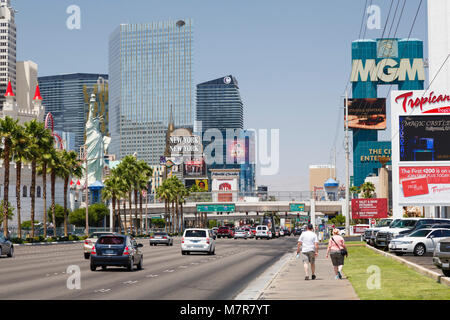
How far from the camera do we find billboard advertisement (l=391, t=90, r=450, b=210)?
66000 millimetres

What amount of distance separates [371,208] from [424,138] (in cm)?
1810

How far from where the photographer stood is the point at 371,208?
83.0m

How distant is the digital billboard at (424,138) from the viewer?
6600 cm

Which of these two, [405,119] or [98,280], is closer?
[98,280]

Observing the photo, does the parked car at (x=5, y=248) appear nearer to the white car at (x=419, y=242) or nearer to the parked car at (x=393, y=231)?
the white car at (x=419, y=242)

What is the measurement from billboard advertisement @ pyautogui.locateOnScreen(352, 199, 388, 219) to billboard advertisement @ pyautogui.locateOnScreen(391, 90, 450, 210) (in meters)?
13.5

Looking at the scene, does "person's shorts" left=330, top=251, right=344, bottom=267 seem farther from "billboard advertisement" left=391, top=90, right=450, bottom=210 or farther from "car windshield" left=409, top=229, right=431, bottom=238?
"billboard advertisement" left=391, top=90, right=450, bottom=210

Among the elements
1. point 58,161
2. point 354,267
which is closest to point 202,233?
point 354,267

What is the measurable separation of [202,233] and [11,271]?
63.7ft

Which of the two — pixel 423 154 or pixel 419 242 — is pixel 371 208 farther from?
pixel 419 242

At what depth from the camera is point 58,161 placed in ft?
280

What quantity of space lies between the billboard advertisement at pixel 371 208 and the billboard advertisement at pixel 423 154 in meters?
13.5

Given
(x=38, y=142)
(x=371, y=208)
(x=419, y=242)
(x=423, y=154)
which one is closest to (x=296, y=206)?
(x=371, y=208)
